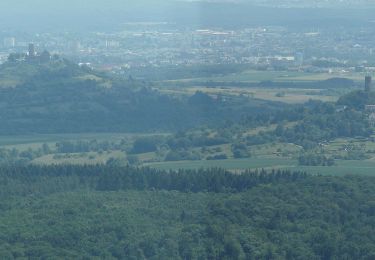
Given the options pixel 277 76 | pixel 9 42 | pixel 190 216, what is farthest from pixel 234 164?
pixel 9 42

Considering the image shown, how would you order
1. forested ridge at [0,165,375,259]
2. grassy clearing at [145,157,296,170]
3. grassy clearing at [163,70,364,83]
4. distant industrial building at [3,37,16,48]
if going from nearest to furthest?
forested ridge at [0,165,375,259] < grassy clearing at [145,157,296,170] < grassy clearing at [163,70,364,83] < distant industrial building at [3,37,16,48]

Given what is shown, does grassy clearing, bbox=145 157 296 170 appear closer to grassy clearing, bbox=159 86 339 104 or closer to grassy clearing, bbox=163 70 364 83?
grassy clearing, bbox=159 86 339 104

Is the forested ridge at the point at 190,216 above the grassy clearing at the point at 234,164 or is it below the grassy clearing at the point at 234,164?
above

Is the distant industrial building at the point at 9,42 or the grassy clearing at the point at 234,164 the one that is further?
the distant industrial building at the point at 9,42

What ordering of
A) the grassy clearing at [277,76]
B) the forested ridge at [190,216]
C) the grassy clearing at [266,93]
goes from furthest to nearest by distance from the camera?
the grassy clearing at [277,76]
the grassy clearing at [266,93]
the forested ridge at [190,216]

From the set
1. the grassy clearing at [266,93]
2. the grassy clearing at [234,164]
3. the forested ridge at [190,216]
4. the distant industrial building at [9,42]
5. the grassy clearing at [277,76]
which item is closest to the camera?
the forested ridge at [190,216]

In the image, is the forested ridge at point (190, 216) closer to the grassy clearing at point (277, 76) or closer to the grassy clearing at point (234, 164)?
the grassy clearing at point (234, 164)

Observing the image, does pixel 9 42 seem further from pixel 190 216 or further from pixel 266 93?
pixel 190 216

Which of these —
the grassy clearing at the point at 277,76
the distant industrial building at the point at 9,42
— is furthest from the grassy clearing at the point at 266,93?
the distant industrial building at the point at 9,42

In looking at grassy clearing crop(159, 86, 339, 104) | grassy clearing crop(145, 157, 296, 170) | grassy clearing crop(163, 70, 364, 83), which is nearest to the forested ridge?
grassy clearing crop(145, 157, 296, 170)

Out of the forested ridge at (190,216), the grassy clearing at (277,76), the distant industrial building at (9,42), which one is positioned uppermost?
the forested ridge at (190,216)
